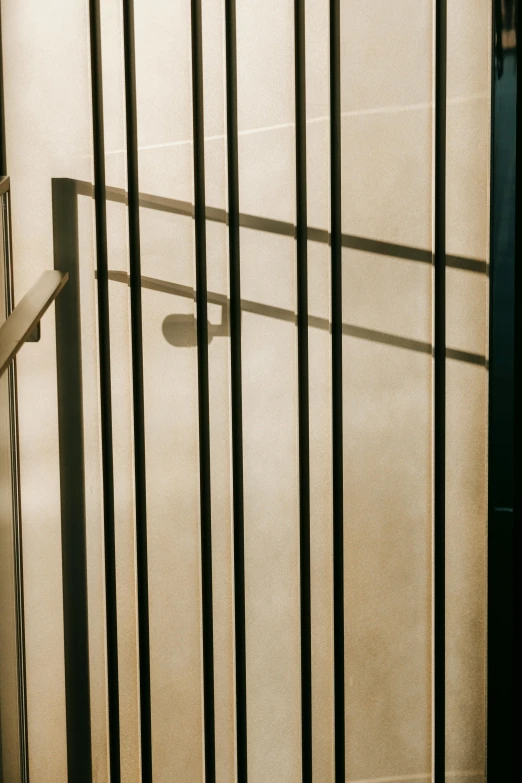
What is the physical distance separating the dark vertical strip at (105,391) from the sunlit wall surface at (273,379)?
0.05 ft

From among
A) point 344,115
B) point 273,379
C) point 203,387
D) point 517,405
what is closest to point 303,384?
point 273,379

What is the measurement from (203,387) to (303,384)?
0.66 ft

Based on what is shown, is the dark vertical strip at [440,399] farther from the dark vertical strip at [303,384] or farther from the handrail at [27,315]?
the handrail at [27,315]

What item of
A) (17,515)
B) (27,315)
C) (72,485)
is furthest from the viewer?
(72,485)

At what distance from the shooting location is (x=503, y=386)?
134 cm

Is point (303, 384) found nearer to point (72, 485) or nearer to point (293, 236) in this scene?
point (293, 236)

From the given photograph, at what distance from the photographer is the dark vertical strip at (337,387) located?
1.34 meters

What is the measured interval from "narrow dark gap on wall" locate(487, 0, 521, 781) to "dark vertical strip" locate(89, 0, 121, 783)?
2.49ft

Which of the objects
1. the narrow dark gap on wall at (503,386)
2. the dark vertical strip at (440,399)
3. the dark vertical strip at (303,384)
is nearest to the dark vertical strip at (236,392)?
the dark vertical strip at (303,384)

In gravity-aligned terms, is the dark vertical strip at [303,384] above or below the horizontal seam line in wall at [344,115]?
below

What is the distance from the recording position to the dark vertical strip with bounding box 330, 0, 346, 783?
1.34 meters

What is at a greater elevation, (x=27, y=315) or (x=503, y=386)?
(x=27, y=315)

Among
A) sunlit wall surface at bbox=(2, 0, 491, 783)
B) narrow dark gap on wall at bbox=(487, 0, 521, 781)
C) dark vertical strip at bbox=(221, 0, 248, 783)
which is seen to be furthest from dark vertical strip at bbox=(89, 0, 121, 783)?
narrow dark gap on wall at bbox=(487, 0, 521, 781)

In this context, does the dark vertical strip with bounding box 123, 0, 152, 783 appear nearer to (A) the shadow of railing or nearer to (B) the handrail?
(A) the shadow of railing
